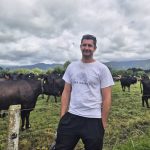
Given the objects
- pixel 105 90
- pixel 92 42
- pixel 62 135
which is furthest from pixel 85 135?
pixel 92 42

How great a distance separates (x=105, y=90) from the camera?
14.7ft

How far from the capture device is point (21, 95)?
10.8m

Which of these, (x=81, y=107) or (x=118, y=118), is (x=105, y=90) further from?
(x=118, y=118)

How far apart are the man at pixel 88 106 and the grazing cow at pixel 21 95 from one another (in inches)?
226

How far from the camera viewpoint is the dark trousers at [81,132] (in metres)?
4.39

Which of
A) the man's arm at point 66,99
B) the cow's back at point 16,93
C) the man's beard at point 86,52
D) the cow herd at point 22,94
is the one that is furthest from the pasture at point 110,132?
the man's beard at point 86,52

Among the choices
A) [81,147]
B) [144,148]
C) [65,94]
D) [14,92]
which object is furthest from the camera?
[14,92]

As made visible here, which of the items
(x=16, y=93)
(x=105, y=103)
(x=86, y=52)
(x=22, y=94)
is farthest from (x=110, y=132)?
(x=86, y=52)

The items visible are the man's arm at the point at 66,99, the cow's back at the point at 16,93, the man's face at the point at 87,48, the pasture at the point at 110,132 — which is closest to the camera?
the man's face at the point at 87,48

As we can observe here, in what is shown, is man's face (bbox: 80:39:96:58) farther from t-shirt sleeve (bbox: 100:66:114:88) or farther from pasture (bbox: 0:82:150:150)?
pasture (bbox: 0:82:150:150)

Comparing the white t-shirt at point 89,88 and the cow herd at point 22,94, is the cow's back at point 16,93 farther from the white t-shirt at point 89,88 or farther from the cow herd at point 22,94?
the white t-shirt at point 89,88

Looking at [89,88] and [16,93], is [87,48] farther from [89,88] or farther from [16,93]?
[16,93]

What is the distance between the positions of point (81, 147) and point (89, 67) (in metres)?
3.90

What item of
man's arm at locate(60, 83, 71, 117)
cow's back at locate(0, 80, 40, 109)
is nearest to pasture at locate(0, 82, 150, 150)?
cow's back at locate(0, 80, 40, 109)
